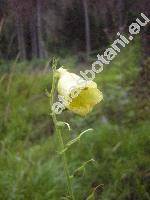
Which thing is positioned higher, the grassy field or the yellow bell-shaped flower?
the grassy field

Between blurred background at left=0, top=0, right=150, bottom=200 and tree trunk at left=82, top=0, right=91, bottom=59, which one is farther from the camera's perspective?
tree trunk at left=82, top=0, right=91, bottom=59

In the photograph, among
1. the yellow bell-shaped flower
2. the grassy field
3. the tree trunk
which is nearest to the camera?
the yellow bell-shaped flower

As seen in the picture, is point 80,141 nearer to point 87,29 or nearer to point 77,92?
point 87,29

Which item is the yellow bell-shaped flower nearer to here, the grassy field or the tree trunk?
the grassy field

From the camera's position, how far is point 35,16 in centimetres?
231

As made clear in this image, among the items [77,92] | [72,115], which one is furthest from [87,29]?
[77,92]

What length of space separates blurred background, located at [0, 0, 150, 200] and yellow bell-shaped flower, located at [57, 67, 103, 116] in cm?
84

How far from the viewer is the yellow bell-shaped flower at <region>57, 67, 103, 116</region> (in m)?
1.12

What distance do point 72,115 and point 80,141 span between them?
52 cm

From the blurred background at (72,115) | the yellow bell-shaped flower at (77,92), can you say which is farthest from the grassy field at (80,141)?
the yellow bell-shaped flower at (77,92)

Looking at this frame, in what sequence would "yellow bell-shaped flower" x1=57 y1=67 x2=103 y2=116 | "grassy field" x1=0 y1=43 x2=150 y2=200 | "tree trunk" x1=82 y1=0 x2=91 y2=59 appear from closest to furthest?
"yellow bell-shaped flower" x1=57 y1=67 x2=103 y2=116
"grassy field" x1=0 y1=43 x2=150 y2=200
"tree trunk" x1=82 y1=0 x2=91 y2=59

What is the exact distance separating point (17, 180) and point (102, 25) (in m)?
0.98

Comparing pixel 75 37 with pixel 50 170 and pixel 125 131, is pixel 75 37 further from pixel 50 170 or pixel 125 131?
pixel 50 170

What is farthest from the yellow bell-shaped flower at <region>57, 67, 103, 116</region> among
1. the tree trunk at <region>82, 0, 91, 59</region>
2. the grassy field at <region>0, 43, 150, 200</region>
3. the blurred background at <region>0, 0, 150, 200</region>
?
the tree trunk at <region>82, 0, 91, 59</region>
